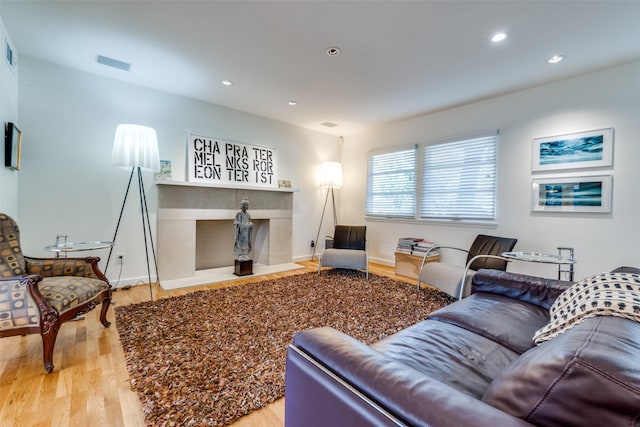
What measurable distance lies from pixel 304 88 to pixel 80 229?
3240mm

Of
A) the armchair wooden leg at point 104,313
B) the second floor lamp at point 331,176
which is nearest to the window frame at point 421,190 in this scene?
the second floor lamp at point 331,176

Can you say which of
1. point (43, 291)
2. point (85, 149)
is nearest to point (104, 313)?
point (43, 291)

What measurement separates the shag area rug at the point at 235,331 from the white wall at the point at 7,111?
148 cm

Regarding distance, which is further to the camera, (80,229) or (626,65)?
(80,229)

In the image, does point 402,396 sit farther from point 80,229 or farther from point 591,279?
point 80,229

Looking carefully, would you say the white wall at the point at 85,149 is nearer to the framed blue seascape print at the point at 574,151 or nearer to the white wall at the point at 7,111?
the white wall at the point at 7,111

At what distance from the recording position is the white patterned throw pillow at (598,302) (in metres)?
0.91

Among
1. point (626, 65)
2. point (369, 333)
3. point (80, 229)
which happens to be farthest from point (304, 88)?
point (626, 65)

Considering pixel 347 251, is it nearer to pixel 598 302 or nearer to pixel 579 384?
pixel 598 302

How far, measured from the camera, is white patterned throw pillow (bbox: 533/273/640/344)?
0.91 meters

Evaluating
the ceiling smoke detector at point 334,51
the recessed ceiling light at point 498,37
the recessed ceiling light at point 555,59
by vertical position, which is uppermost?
the recessed ceiling light at point 555,59

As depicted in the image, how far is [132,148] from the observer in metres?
2.95

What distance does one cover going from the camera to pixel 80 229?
10.8 feet

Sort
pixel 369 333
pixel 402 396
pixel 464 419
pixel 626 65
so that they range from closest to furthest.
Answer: pixel 464 419, pixel 402 396, pixel 369 333, pixel 626 65
